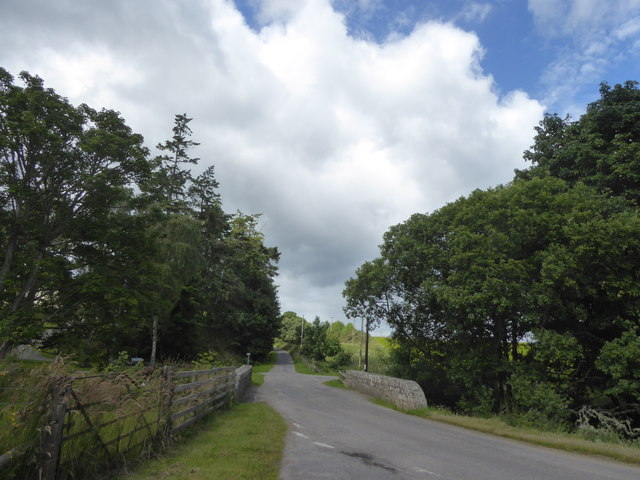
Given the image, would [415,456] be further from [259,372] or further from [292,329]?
[292,329]

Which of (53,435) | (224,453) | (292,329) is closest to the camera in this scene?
(53,435)

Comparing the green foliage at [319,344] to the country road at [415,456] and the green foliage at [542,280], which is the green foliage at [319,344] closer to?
the green foliage at [542,280]

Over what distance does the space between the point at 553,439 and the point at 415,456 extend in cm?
476

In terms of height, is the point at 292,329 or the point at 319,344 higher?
the point at 292,329

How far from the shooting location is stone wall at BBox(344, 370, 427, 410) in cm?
1524

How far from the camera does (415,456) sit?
7242 millimetres

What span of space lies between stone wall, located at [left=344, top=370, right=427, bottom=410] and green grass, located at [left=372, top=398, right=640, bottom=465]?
124cm

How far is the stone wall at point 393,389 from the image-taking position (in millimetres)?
15241

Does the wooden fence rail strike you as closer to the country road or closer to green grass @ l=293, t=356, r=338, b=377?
the country road

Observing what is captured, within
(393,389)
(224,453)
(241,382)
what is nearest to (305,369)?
(393,389)

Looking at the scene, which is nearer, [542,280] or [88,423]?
[88,423]

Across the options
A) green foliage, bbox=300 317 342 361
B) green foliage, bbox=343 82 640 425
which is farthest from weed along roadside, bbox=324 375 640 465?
green foliage, bbox=300 317 342 361

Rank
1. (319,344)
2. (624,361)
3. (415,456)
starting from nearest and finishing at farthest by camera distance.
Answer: (415,456) → (624,361) → (319,344)

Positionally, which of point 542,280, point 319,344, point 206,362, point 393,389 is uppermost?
point 542,280
